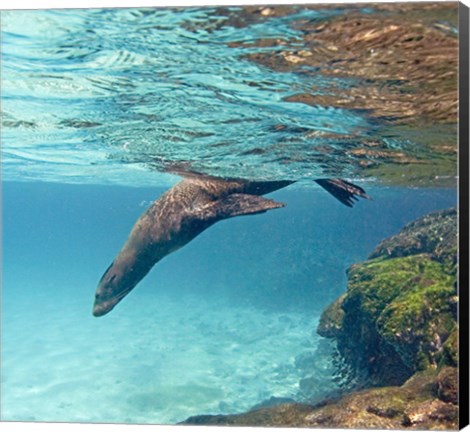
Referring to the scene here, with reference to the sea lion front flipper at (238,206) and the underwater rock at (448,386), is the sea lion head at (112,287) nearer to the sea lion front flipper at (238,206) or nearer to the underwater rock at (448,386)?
the sea lion front flipper at (238,206)

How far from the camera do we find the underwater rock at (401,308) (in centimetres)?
979

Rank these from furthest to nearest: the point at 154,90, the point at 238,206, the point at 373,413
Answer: the point at 238,206 → the point at 154,90 → the point at 373,413

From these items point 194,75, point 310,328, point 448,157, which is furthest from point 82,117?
point 310,328

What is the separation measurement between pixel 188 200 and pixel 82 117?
2.72m

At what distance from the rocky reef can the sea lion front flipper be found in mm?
3405

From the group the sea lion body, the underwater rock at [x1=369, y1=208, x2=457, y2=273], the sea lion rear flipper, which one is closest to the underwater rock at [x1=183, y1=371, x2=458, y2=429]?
the sea lion body

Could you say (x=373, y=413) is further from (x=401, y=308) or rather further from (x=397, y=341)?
(x=401, y=308)

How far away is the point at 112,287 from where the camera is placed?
1065 centimetres

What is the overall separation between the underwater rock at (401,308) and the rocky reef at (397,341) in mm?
19

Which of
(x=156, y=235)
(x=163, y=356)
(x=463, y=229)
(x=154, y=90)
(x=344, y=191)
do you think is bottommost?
(x=163, y=356)

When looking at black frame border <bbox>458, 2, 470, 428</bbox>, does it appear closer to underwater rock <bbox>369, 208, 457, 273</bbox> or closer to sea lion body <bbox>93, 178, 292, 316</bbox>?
sea lion body <bbox>93, 178, 292, 316</bbox>

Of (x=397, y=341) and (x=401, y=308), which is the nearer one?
(x=397, y=341)

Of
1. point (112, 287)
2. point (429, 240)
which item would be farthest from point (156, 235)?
point (429, 240)

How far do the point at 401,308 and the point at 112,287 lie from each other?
613cm
